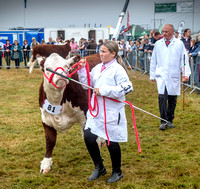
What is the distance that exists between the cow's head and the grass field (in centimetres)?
134

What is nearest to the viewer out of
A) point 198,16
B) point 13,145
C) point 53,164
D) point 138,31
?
point 53,164

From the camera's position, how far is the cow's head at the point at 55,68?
3.57 m

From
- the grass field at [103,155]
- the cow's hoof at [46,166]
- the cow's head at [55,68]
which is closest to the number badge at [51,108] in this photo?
the cow's head at [55,68]

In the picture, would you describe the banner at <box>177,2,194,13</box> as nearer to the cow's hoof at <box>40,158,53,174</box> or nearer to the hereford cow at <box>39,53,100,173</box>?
the hereford cow at <box>39,53,100,173</box>

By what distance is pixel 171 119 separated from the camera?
656 cm

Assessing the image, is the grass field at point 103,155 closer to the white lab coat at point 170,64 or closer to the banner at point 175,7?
the white lab coat at point 170,64

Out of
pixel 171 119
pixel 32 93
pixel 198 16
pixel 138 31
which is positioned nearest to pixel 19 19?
pixel 138 31

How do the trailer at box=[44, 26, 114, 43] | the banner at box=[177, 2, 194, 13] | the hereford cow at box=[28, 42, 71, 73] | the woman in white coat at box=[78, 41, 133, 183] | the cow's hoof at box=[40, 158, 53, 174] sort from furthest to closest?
the trailer at box=[44, 26, 114, 43]
the banner at box=[177, 2, 194, 13]
the cow's hoof at box=[40, 158, 53, 174]
the hereford cow at box=[28, 42, 71, 73]
the woman in white coat at box=[78, 41, 133, 183]

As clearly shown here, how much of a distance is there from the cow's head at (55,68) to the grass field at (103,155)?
52.9 inches

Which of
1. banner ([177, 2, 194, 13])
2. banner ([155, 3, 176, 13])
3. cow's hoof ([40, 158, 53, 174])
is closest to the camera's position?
cow's hoof ([40, 158, 53, 174])

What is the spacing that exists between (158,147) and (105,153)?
978 millimetres

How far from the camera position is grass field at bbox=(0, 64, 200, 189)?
3.98m

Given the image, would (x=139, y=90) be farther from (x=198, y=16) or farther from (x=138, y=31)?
(x=138, y=31)

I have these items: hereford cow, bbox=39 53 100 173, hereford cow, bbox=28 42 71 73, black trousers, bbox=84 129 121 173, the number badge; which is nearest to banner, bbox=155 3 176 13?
hereford cow, bbox=39 53 100 173
